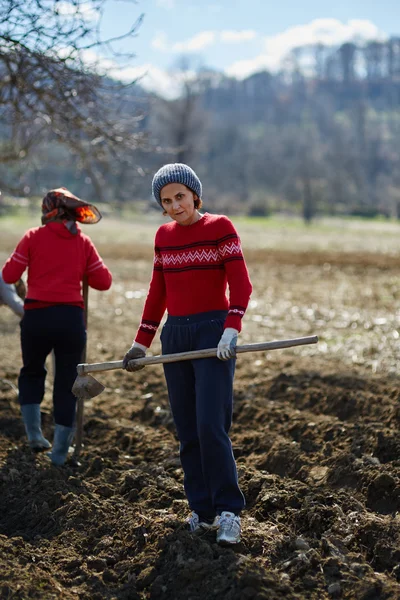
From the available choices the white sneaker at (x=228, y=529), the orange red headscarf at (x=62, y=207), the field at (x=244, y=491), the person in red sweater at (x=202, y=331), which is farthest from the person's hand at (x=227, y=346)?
the orange red headscarf at (x=62, y=207)

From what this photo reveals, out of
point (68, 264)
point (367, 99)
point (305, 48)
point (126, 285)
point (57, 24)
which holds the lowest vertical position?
point (126, 285)

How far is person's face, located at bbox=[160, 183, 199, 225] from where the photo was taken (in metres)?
3.86

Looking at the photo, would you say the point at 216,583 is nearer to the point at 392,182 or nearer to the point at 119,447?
the point at 119,447

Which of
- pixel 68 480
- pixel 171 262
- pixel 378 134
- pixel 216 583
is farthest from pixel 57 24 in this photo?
pixel 378 134

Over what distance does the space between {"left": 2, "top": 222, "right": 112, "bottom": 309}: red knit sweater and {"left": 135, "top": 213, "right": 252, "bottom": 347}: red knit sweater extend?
1246mm

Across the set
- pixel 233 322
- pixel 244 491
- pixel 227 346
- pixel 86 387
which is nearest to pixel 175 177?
pixel 233 322

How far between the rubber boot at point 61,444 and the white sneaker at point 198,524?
1.46m

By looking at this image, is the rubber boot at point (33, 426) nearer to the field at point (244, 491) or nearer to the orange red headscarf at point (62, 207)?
the field at point (244, 491)

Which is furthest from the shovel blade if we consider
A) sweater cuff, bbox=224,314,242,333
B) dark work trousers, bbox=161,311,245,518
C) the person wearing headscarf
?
the person wearing headscarf

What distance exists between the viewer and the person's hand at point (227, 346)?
3.64 metres

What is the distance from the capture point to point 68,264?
509cm

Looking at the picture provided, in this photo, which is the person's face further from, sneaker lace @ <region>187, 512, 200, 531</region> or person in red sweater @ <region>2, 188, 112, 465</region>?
sneaker lace @ <region>187, 512, 200, 531</region>

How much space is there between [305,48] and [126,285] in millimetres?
133796

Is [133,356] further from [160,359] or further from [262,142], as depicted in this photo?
[262,142]
